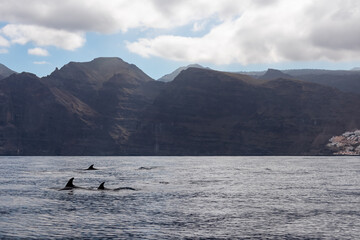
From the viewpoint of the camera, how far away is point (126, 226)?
44.4 meters

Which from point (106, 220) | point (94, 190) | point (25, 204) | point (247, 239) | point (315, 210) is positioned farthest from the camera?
point (94, 190)

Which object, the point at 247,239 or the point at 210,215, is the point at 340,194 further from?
the point at 247,239

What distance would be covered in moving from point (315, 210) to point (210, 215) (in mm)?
13628

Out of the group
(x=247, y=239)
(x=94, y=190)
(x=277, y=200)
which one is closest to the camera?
(x=247, y=239)

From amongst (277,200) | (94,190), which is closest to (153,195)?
(94,190)

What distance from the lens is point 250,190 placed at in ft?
270

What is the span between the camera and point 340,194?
74.9 m

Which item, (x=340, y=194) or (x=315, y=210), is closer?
(x=315, y=210)

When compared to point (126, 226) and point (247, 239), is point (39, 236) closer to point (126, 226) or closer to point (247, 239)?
point (126, 226)

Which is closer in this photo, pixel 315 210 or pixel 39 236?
pixel 39 236

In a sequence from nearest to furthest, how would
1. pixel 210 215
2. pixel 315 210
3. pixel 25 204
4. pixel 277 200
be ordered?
pixel 210 215 < pixel 315 210 < pixel 25 204 < pixel 277 200

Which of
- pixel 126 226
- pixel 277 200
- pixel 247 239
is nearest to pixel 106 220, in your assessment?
pixel 126 226

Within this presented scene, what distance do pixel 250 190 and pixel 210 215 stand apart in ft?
105

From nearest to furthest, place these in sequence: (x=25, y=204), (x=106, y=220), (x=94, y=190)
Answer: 1. (x=106, y=220)
2. (x=25, y=204)
3. (x=94, y=190)
